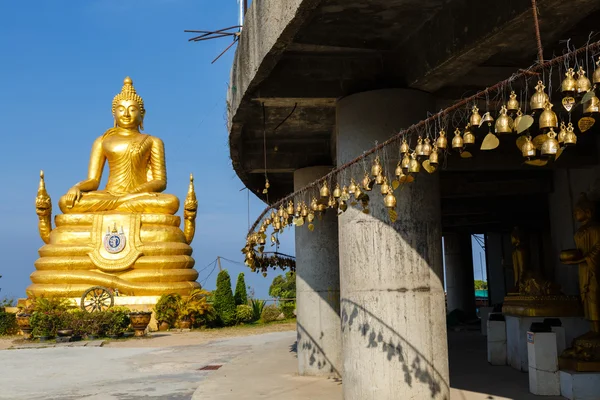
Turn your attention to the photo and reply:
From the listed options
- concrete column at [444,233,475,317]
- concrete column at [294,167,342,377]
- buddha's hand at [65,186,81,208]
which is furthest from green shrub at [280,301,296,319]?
concrete column at [294,167,342,377]

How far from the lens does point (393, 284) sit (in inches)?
252

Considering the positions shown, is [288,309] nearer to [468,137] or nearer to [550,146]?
[468,137]

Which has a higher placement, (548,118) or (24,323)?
(548,118)

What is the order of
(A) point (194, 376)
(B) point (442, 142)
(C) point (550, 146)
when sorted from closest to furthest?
(C) point (550, 146) → (B) point (442, 142) → (A) point (194, 376)

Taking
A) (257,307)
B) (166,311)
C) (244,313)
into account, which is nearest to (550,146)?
(166,311)

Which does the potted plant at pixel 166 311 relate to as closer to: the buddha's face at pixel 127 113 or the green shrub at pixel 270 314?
the green shrub at pixel 270 314

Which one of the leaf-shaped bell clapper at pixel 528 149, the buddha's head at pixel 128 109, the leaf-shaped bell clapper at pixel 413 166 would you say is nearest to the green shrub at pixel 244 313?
the buddha's head at pixel 128 109

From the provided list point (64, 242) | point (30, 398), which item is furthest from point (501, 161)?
point (64, 242)

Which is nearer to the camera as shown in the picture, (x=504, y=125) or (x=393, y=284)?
(x=504, y=125)

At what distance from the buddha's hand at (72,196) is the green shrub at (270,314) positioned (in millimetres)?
8149

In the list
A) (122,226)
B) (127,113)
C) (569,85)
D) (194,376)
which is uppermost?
(127,113)

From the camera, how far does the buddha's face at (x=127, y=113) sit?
26250 mm

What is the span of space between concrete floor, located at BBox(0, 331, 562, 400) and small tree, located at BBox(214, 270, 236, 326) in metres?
7.79

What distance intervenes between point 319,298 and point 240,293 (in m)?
16.9
